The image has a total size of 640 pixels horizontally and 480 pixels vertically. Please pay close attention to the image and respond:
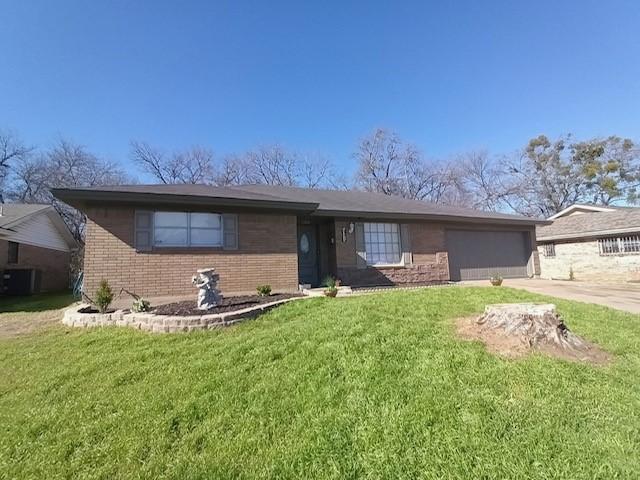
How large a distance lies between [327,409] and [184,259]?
21.5 feet

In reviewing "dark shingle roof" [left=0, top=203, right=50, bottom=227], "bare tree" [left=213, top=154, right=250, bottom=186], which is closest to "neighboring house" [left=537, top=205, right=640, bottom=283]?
"bare tree" [left=213, top=154, right=250, bottom=186]

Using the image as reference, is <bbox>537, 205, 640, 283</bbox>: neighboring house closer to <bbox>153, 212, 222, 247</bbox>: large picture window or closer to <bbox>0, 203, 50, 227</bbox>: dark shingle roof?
<bbox>153, 212, 222, 247</bbox>: large picture window

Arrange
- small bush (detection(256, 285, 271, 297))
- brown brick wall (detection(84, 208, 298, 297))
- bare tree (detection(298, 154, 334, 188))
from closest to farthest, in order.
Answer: brown brick wall (detection(84, 208, 298, 297)) → small bush (detection(256, 285, 271, 297)) → bare tree (detection(298, 154, 334, 188))

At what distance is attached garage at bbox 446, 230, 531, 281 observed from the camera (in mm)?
12672

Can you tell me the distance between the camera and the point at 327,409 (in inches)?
113

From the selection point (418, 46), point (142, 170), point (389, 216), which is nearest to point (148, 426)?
point (389, 216)

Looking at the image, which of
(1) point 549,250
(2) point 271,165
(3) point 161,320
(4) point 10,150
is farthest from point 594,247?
(4) point 10,150

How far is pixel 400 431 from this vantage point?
2.45 metres

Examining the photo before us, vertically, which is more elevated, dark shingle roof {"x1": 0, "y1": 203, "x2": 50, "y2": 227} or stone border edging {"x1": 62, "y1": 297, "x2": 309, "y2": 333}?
dark shingle roof {"x1": 0, "y1": 203, "x2": 50, "y2": 227}

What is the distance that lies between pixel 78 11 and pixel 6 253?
10.5 m

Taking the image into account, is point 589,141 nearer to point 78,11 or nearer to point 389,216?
point 389,216

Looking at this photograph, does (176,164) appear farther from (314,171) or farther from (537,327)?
(537,327)

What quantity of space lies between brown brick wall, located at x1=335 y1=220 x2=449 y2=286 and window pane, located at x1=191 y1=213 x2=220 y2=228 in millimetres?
4011

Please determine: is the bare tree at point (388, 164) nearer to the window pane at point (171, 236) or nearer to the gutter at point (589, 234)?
the gutter at point (589, 234)
